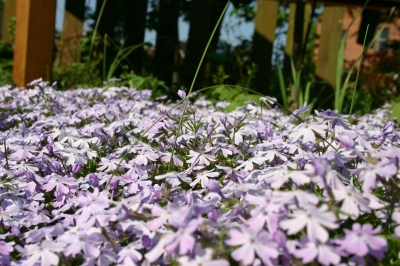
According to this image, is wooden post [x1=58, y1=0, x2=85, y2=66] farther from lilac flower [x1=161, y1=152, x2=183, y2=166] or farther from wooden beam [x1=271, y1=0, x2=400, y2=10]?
lilac flower [x1=161, y1=152, x2=183, y2=166]

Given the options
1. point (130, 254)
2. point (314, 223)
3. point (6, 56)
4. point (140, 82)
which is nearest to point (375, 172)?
point (314, 223)

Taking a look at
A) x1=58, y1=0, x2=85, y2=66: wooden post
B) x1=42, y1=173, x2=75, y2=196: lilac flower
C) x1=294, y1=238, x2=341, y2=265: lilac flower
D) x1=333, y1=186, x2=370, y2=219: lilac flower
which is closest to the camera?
x1=294, y1=238, x2=341, y2=265: lilac flower

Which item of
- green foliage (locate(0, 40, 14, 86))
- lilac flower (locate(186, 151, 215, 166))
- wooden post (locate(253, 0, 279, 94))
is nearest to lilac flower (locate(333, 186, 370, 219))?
lilac flower (locate(186, 151, 215, 166))

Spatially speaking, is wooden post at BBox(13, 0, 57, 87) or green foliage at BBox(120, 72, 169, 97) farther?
green foliage at BBox(120, 72, 169, 97)

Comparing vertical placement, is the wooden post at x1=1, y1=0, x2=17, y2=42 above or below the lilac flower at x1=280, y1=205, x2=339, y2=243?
above

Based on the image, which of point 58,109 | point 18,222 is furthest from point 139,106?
point 18,222

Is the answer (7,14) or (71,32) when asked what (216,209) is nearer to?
(71,32)

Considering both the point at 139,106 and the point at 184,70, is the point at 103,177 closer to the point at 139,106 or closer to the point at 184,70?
the point at 139,106
